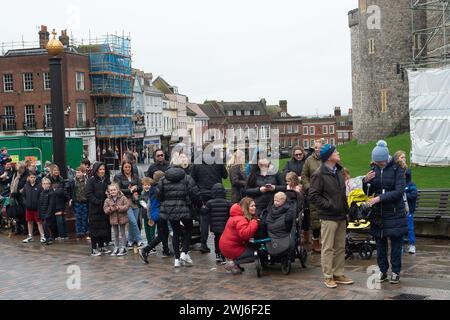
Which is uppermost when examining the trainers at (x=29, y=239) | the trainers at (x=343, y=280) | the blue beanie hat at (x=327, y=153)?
the blue beanie hat at (x=327, y=153)

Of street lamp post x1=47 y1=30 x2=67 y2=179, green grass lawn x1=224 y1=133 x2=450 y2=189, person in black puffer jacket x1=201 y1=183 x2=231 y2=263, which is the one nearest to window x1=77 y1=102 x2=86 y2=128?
green grass lawn x1=224 y1=133 x2=450 y2=189

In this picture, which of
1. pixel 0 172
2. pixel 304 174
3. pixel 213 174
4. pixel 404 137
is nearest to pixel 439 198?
pixel 304 174

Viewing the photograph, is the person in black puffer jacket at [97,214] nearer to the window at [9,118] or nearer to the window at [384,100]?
the window at [384,100]

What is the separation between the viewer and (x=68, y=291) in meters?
8.42

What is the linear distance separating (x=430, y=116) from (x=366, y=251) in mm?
17857

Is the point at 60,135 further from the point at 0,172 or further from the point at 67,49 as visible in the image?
the point at 67,49

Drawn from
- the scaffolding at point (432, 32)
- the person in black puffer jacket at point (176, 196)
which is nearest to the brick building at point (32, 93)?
the scaffolding at point (432, 32)

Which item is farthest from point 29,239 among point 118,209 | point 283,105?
point 283,105

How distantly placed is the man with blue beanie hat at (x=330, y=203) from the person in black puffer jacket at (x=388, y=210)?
17.1 inches

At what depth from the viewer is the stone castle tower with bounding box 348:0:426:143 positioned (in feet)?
133

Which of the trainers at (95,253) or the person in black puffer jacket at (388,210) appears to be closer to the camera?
the person in black puffer jacket at (388,210)

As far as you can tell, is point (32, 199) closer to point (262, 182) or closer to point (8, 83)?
point (262, 182)

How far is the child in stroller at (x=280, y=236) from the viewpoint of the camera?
8.95m
